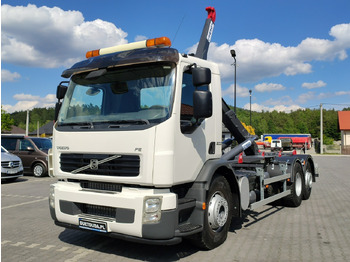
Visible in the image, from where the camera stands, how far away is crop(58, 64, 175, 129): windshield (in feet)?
14.0

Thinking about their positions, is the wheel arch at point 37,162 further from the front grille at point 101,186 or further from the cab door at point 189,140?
the cab door at point 189,140

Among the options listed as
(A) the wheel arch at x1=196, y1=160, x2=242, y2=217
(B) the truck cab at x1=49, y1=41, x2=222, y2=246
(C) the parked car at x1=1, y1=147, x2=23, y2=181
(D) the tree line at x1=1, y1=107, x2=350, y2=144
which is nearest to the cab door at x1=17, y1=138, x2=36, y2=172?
(C) the parked car at x1=1, y1=147, x2=23, y2=181

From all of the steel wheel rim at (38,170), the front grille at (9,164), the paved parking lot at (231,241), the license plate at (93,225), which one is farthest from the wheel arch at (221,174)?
the steel wheel rim at (38,170)

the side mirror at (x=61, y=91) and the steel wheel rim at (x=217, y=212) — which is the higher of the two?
the side mirror at (x=61, y=91)

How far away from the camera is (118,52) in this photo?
4887 millimetres

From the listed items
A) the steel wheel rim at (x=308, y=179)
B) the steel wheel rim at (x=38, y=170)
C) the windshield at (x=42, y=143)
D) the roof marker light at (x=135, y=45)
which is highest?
the roof marker light at (x=135, y=45)

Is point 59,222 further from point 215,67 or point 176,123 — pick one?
point 215,67

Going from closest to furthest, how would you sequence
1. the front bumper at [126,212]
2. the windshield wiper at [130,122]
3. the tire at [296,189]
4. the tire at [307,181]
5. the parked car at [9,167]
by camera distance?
the front bumper at [126,212], the windshield wiper at [130,122], the tire at [296,189], the tire at [307,181], the parked car at [9,167]

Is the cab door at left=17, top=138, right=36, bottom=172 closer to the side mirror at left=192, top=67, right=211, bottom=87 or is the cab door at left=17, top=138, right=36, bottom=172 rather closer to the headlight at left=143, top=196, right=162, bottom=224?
the headlight at left=143, top=196, right=162, bottom=224

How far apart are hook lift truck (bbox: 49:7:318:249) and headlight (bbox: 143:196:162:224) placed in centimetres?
1

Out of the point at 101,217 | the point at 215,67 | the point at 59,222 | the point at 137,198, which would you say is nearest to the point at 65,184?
the point at 59,222

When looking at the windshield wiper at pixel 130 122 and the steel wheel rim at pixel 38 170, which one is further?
the steel wheel rim at pixel 38 170

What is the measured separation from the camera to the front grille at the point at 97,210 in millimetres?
4383

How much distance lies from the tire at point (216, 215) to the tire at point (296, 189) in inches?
127
